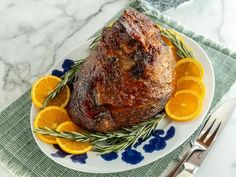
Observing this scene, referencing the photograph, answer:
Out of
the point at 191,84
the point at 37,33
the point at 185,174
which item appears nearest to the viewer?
Result: the point at 185,174

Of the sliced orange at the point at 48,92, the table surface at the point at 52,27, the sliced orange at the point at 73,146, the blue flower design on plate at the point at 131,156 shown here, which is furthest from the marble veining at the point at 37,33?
the blue flower design on plate at the point at 131,156

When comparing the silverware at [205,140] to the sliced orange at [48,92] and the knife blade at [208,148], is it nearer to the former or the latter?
the knife blade at [208,148]

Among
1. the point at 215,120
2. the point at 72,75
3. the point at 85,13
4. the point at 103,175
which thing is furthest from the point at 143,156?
the point at 85,13

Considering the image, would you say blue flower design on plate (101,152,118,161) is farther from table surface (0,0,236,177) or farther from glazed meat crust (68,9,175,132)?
table surface (0,0,236,177)

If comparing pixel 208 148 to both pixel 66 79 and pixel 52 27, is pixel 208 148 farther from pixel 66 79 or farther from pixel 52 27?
pixel 52 27

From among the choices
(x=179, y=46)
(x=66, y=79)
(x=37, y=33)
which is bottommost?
(x=37, y=33)

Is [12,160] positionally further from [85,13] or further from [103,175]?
[85,13]

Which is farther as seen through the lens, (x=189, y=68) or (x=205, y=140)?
(x=189, y=68)

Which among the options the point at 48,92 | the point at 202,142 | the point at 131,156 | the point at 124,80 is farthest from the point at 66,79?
the point at 202,142

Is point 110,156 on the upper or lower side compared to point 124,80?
lower
